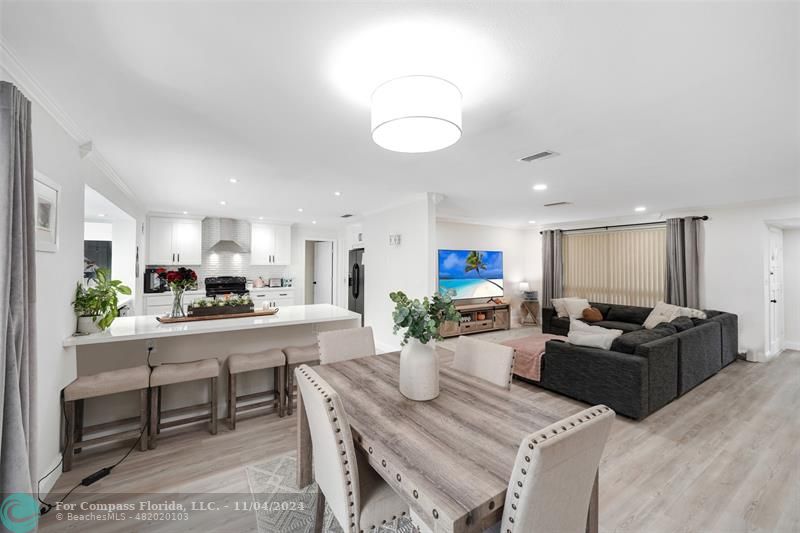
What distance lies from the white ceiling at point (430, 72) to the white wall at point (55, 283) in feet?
0.76

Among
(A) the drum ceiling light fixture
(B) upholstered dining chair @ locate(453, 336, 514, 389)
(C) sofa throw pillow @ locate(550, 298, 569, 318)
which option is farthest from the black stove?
(C) sofa throw pillow @ locate(550, 298, 569, 318)

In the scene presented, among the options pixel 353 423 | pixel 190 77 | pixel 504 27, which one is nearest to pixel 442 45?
pixel 504 27

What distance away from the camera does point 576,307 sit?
617 cm

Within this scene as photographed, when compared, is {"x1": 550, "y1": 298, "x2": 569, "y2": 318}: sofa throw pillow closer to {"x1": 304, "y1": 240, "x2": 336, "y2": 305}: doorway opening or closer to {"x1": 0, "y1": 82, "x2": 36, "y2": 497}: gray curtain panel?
{"x1": 304, "y1": 240, "x2": 336, "y2": 305}: doorway opening

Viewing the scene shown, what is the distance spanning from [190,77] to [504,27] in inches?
59.5

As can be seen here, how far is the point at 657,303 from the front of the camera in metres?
5.37

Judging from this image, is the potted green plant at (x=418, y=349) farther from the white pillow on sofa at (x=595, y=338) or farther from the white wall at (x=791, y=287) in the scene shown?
the white wall at (x=791, y=287)

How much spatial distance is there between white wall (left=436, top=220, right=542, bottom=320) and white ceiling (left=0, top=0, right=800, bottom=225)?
3561 mm

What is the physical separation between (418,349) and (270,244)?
5929mm

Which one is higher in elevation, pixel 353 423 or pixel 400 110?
pixel 400 110

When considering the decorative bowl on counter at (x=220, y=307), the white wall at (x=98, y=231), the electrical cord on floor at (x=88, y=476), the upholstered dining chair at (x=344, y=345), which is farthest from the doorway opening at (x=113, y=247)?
the upholstered dining chair at (x=344, y=345)

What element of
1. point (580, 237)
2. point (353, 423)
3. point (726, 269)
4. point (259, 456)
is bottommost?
point (259, 456)

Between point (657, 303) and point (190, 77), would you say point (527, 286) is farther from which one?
point (190, 77)

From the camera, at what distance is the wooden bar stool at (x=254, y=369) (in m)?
2.76
